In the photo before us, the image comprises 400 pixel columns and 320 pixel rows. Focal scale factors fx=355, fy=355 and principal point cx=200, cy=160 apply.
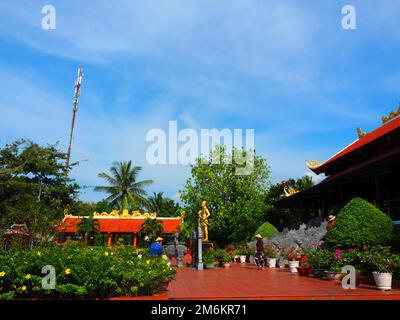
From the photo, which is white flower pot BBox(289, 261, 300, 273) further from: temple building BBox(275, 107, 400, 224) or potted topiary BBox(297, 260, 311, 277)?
temple building BBox(275, 107, 400, 224)

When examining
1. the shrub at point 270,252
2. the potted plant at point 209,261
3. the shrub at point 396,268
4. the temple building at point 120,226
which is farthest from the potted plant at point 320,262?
the temple building at point 120,226

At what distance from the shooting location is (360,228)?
35.6 ft

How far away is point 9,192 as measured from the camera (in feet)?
84.2

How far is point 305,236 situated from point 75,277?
11.7 meters

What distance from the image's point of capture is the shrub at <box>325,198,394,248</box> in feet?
34.7

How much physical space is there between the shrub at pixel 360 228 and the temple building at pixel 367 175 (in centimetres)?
196

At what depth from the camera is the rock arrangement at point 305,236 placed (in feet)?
49.1

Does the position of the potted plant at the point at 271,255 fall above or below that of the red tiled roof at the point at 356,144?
below

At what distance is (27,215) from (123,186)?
72.5 feet

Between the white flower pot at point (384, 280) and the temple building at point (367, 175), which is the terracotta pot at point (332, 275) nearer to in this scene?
the white flower pot at point (384, 280)

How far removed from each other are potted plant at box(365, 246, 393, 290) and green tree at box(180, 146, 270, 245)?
56.6 ft

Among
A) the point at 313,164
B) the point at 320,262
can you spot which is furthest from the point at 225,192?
the point at 320,262

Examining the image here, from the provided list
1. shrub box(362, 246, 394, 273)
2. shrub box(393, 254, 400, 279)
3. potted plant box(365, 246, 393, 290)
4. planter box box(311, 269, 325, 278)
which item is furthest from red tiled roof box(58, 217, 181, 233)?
shrub box(393, 254, 400, 279)
